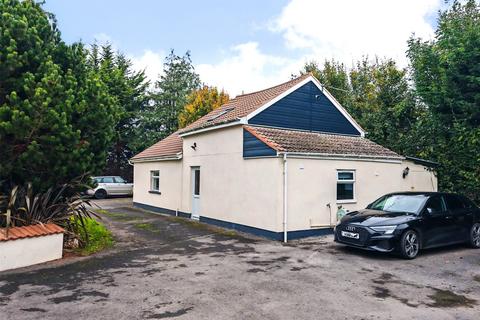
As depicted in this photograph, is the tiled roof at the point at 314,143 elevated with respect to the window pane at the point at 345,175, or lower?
elevated

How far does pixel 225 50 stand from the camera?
19531 mm

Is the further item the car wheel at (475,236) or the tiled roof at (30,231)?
the car wheel at (475,236)

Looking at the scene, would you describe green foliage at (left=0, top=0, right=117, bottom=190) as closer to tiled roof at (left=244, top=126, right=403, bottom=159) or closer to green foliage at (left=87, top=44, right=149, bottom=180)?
tiled roof at (left=244, top=126, right=403, bottom=159)

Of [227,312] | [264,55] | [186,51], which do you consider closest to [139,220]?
[227,312]

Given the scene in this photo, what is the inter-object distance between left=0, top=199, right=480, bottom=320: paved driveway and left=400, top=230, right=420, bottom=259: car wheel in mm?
216

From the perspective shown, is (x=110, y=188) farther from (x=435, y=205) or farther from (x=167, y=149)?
(x=435, y=205)

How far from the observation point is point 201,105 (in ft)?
91.2

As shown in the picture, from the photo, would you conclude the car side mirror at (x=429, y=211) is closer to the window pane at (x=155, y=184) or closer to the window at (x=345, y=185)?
the window at (x=345, y=185)

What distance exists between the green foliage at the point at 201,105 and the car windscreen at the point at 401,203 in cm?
2014

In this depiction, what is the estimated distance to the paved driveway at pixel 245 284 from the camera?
4805 millimetres

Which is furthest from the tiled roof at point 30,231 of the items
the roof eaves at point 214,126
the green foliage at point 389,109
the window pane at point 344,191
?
the green foliage at point 389,109

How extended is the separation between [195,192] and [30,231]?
781 centimetres

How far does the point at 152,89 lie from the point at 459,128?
1130 inches

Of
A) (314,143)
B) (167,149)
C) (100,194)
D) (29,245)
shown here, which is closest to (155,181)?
(167,149)
